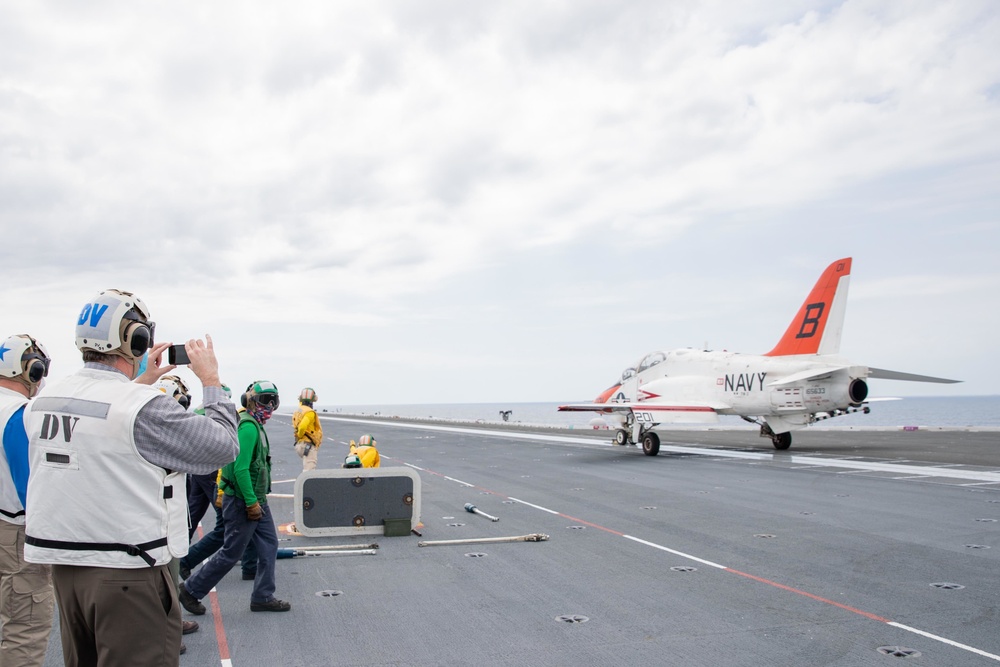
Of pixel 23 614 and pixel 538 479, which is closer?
pixel 23 614

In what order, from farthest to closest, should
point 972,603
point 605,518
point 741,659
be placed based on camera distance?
point 605,518 < point 972,603 < point 741,659

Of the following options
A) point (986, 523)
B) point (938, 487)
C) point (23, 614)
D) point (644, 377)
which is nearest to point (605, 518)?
point (986, 523)

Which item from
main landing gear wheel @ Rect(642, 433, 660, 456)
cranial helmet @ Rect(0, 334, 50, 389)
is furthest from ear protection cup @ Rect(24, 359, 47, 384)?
main landing gear wheel @ Rect(642, 433, 660, 456)

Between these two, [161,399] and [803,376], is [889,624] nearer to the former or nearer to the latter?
[161,399]

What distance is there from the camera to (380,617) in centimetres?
659

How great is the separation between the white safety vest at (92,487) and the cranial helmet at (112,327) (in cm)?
22

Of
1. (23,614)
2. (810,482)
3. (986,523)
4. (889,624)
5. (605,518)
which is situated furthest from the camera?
(810,482)

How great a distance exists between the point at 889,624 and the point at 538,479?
11640mm

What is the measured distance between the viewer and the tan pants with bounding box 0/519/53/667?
13.8 feet

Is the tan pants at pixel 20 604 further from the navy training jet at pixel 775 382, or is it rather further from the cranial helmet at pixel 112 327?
the navy training jet at pixel 775 382

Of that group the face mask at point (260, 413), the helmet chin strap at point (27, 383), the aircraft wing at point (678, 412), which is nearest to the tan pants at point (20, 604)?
the helmet chin strap at point (27, 383)

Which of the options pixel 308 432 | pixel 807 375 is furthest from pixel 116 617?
pixel 807 375

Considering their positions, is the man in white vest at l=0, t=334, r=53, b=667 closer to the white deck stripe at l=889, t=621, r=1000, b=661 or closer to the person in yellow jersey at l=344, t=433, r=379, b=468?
the white deck stripe at l=889, t=621, r=1000, b=661

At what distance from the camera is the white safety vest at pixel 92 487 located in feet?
10.3
